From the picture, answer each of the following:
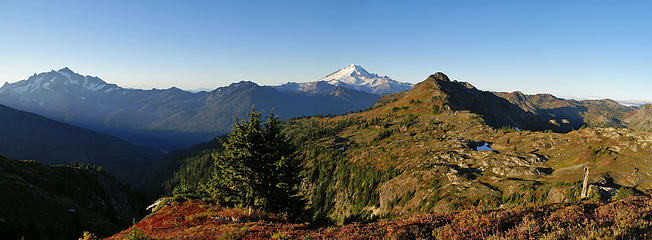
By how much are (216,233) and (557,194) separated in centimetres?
5042

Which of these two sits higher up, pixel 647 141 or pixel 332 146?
pixel 647 141

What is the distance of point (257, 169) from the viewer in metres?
25.0

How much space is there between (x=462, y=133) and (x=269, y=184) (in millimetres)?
122568

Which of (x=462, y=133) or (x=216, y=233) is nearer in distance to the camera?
(x=216, y=233)

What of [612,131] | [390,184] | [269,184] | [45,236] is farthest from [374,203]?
[45,236]

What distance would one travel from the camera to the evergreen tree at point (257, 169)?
24359mm

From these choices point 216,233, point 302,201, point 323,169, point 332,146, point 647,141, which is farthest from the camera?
point 332,146

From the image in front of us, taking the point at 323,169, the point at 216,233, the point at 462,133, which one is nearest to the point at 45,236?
the point at 216,233

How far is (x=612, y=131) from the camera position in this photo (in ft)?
187

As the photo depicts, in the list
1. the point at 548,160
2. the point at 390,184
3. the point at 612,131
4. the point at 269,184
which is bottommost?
the point at 390,184

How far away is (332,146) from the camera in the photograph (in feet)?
550

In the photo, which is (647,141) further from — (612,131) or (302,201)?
(302,201)

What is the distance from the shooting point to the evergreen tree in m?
24.4

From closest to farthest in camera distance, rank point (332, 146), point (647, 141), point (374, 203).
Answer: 1. point (647, 141)
2. point (374, 203)
3. point (332, 146)
